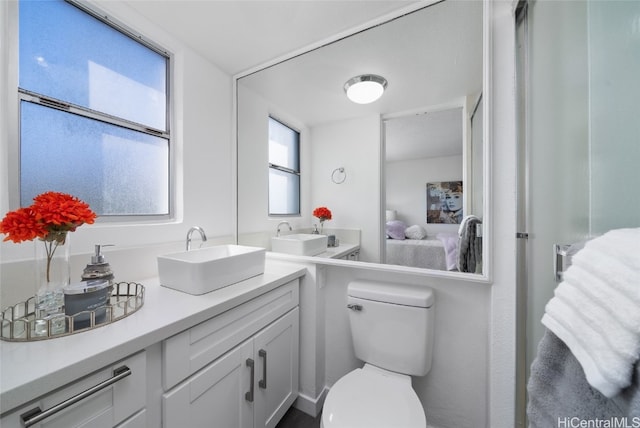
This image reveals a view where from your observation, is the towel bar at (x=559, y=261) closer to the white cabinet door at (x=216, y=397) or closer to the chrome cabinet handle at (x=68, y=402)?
the white cabinet door at (x=216, y=397)

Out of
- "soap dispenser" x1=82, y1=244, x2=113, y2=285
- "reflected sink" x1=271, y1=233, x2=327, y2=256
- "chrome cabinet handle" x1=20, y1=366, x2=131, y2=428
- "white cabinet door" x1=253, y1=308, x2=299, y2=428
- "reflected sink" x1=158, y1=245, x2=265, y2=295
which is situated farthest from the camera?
"reflected sink" x1=271, y1=233, x2=327, y2=256

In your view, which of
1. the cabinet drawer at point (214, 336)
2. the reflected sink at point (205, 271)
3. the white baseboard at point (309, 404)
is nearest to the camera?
the cabinet drawer at point (214, 336)

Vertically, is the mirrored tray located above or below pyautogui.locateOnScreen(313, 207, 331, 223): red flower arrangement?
below

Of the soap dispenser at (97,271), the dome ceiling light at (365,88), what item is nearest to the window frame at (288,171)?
the dome ceiling light at (365,88)

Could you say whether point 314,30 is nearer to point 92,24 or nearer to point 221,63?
point 221,63

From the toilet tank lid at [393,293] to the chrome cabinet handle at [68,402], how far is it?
940 millimetres

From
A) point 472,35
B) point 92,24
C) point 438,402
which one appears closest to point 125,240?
point 92,24

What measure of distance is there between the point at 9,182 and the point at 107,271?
50 cm

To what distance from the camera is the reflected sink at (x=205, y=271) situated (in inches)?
39.4

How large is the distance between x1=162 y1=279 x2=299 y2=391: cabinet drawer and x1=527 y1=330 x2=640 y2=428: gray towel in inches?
37.9

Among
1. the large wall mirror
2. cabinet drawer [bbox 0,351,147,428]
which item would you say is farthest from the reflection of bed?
cabinet drawer [bbox 0,351,147,428]

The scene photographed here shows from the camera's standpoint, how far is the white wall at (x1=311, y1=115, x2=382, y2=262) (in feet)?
4.38

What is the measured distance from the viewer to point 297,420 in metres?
1.34

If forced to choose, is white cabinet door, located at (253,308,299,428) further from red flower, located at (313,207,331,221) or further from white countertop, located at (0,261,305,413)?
red flower, located at (313,207,331,221)
